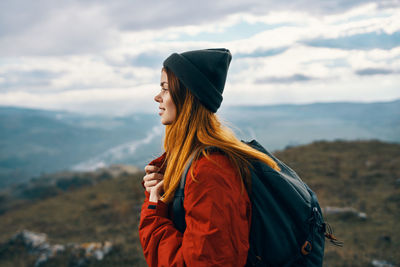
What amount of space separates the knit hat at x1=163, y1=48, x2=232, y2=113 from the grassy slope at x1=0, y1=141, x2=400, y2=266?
6504mm

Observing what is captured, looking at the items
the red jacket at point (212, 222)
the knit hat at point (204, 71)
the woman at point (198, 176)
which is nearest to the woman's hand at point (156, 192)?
the woman at point (198, 176)

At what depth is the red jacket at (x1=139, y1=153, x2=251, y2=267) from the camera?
146 centimetres

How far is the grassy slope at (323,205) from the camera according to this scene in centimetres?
802

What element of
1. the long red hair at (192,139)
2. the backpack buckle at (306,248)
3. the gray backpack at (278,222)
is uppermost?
the long red hair at (192,139)

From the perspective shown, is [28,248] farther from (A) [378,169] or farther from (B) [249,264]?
(A) [378,169]

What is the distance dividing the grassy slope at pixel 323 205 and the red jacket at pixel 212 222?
6389mm

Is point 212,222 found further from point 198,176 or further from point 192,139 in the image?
point 192,139

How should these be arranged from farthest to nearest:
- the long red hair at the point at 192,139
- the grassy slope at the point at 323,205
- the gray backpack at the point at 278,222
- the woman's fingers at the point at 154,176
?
the grassy slope at the point at 323,205
the woman's fingers at the point at 154,176
the long red hair at the point at 192,139
the gray backpack at the point at 278,222

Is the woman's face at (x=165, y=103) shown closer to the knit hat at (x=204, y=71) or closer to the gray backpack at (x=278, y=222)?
the knit hat at (x=204, y=71)

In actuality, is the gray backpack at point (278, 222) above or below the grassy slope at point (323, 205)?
above

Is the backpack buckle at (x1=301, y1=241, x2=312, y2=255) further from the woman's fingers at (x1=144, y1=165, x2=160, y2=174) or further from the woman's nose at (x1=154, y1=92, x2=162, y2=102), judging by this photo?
the woman's nose at (x1=154, y1=92, x2=162, y2=102)

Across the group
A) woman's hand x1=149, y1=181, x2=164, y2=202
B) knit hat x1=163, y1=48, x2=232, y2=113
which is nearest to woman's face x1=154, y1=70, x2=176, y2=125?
knit hat x1=163, y1=48, x2=232, y2=113

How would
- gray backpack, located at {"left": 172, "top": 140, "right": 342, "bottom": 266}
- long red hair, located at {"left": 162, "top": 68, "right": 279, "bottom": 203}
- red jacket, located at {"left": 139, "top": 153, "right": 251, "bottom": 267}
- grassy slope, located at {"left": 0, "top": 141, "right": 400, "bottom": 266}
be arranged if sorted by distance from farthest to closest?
grassy slope, located at {"left": 0, "top": 141, "right": 400, "bottom": 266}, long red hair, located at {"left": 162, "top": 68, "right": 279, "bottom": 203}, gray backpack, located at {"left": 172, "top": 140, "right": 342, "bottom": 266}, red jacket, located at {"left": 139, "top": 153, "right": 251, "bottom": 267}

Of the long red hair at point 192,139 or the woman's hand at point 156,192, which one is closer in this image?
the long red hair at point 192,139
